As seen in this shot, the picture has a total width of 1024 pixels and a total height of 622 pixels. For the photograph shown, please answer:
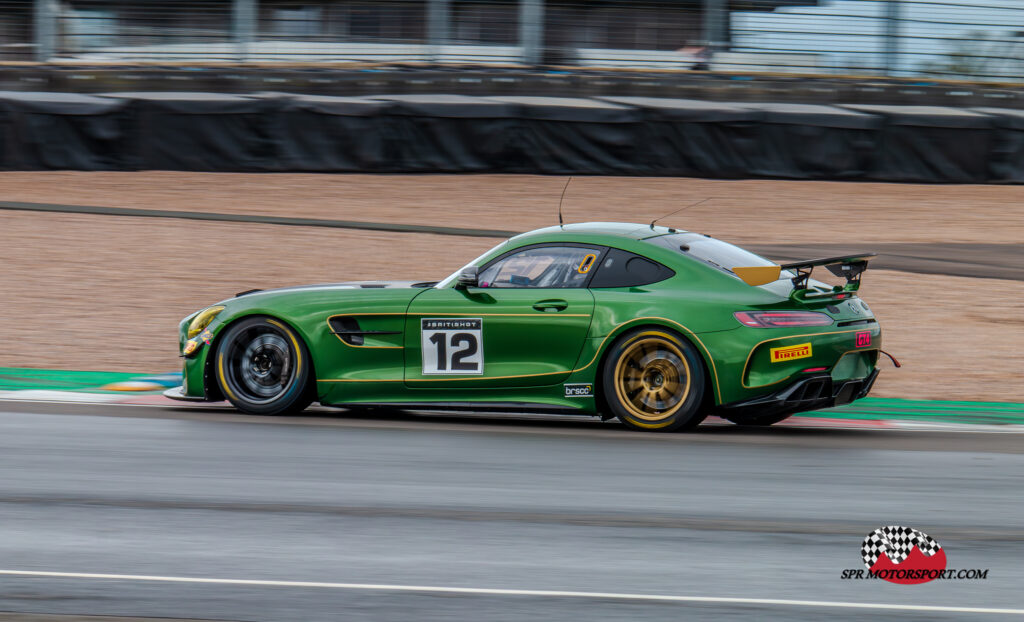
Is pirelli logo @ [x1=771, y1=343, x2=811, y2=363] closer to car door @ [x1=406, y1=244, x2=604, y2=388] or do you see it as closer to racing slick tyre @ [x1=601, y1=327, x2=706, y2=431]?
racing slick tyre @ [x1=601, y1=327, x2=706, y2=431]

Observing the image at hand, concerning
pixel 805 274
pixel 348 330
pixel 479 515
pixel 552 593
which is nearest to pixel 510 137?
pixel 348 330

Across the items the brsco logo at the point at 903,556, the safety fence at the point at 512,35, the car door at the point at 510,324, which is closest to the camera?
the brsco logo at the point at 903,556

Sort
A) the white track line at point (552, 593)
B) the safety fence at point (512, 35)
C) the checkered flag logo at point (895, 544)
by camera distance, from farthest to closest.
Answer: the safety fence at point (512, 35), the checkered flag logo at point (895, 544), the white track line at point (552, 593)

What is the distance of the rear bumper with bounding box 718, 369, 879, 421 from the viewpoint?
7508 mm

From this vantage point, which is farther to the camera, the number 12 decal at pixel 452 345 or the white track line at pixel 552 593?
the number 12 decal at pixel 452 345

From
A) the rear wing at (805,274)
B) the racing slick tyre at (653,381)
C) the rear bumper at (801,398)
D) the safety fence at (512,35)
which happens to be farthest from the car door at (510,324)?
the safety fence at (512,35)

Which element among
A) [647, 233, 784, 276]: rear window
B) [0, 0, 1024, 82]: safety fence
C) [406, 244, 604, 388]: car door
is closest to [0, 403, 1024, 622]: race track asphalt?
[406, 244, 604, 388]: car door

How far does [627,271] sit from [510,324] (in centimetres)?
76

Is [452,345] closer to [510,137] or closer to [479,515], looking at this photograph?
[479,515]

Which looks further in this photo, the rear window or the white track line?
the rear window

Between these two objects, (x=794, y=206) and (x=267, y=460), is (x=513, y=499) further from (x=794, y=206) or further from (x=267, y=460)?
(x=794, y=206)

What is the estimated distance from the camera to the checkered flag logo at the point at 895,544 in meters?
5.28

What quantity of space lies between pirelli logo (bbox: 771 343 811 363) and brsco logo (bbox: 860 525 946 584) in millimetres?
1979

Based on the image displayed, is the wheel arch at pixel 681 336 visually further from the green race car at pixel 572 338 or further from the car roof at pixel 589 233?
the car roof at pixel 589 233
